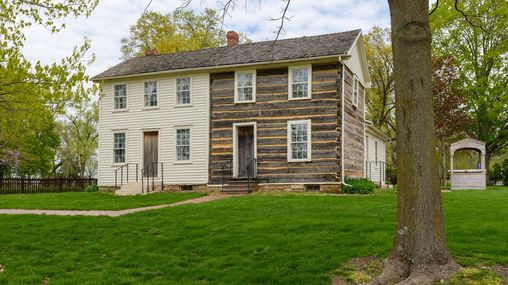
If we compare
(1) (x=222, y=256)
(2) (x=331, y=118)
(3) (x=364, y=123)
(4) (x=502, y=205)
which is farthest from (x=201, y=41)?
(1) (x=222, y=256)

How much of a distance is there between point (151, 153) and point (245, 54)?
6111 millimetres

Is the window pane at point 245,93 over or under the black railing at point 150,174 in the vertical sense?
over

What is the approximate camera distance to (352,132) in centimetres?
2052

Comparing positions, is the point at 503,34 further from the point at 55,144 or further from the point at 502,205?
the point at 55,144

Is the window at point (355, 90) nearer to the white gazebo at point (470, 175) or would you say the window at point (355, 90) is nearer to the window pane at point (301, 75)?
the window pane at point (301, 75)

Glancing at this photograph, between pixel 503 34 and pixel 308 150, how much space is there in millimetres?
19080

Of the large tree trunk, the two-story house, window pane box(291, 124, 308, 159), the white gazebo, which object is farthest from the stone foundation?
the large tree trunk

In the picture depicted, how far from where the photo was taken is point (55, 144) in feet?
134

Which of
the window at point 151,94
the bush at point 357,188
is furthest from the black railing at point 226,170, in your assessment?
the bush at point 357,188

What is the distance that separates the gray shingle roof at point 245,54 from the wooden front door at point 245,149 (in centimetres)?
288

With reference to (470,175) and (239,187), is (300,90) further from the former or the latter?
(470,175)

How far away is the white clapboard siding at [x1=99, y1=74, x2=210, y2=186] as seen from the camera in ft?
67.6

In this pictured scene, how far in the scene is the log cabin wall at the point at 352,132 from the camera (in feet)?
63.8

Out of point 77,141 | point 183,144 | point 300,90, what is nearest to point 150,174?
point 183,144
